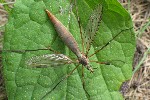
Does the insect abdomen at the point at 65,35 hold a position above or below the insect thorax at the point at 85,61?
above

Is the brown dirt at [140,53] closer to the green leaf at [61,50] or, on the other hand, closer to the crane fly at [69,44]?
the green leaf at [61,50]

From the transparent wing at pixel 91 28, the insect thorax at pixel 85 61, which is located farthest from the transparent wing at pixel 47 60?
the transparent wing at pixel 91 28

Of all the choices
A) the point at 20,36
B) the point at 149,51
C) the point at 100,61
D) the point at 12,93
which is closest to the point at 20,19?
the point at 20,36

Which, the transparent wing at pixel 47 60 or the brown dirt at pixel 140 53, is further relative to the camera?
the brown dirt at pixel 140 53

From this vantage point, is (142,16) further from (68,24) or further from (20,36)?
(20,36)

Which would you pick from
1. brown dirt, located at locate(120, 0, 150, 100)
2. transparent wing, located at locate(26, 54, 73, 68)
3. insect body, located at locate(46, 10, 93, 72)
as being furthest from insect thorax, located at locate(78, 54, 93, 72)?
brown dirt, located at locate(120, 0, 150, 100)
